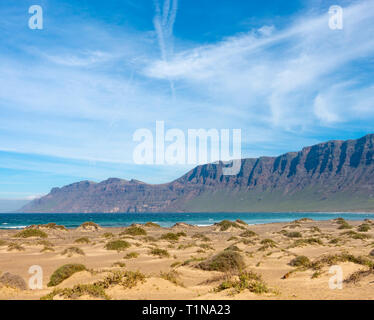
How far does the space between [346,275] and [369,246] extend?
1512 cm

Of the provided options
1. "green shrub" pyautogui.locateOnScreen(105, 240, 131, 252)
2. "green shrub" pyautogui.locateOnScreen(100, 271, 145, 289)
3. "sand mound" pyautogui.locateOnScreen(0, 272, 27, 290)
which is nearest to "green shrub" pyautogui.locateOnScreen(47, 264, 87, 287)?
"sand mound" pyautogui.locateOnScreen(0, 272, 27, 290)

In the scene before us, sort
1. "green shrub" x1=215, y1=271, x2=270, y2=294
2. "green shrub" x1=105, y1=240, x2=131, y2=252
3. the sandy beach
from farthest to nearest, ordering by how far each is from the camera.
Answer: "green shrub" x1=105, y1=240, x2=131, y2=252
the sandy beach
"green shrub" x1=215, y1=271, x2=270, y2=294

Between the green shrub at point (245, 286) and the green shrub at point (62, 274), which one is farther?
the green shrub at point (62, 274)

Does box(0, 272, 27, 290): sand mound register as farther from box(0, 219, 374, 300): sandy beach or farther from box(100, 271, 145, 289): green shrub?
box(100, 271, 145, 289): green shrub

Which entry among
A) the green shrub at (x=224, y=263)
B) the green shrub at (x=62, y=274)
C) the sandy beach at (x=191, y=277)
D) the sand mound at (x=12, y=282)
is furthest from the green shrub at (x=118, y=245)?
the sand mound at (x=12, y=282)

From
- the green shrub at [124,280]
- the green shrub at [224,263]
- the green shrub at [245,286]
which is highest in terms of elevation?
the green shrub at [245,286]

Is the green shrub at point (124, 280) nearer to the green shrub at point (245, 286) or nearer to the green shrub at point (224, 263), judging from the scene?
the green shrub at point (245, 286)

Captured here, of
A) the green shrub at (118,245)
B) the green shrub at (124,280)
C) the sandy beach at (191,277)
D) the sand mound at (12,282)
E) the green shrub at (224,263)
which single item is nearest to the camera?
the sandy beach at (191,277)

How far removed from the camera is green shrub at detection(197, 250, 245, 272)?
1759 centimetres

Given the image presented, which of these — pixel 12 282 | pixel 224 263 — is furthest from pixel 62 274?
pixel 224 263

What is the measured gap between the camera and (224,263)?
17.7 metres

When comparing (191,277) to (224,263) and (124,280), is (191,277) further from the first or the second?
(124,280)

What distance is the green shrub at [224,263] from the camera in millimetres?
17592

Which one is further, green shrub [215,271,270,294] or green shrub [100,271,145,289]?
green shrub [100,271,145,289]
